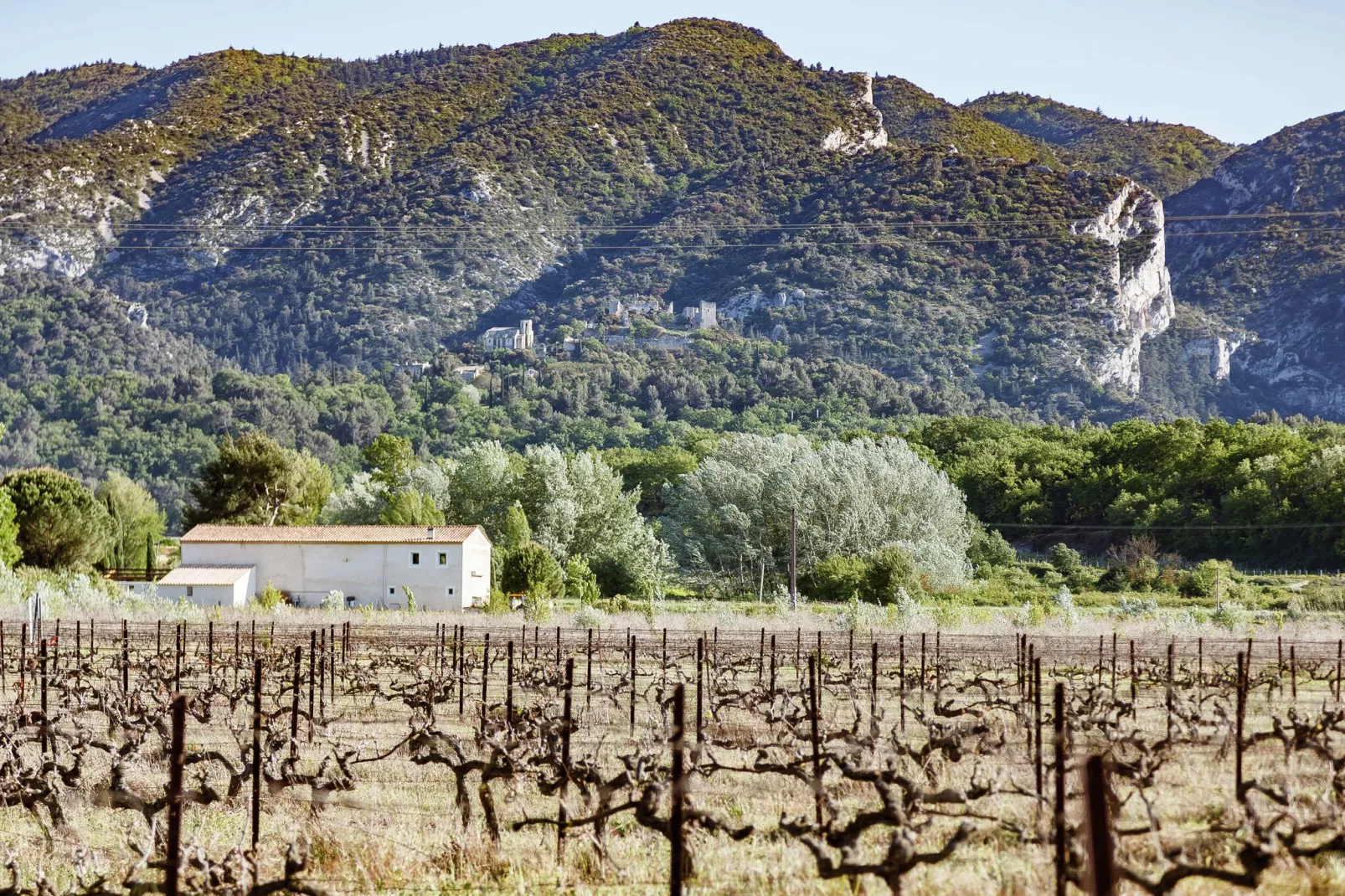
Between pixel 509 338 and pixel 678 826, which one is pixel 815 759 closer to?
pixel 678 826

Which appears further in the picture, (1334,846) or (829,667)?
(829,667)

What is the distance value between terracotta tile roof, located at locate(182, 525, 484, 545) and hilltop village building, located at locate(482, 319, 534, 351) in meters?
108

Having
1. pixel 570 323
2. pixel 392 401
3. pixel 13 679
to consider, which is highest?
pixel 570 323

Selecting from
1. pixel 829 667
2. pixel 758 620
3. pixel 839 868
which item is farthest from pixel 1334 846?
pixel 758 620

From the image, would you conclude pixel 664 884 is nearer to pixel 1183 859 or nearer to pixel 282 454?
pixel 1183 859

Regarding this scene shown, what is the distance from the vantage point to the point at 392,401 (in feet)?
432

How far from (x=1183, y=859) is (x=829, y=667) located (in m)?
15.8

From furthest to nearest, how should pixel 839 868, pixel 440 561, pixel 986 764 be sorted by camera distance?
1. pixel 440 561
2. pixel 986 764
3. pixel 839 868

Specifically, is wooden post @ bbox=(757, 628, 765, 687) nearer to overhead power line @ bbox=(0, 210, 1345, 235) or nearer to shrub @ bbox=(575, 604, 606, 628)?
shrub @ bbox=(575, 604, 606, 628)

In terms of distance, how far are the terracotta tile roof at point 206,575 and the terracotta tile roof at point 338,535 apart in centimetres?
115

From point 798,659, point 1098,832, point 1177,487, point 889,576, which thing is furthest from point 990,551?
point 1098,832

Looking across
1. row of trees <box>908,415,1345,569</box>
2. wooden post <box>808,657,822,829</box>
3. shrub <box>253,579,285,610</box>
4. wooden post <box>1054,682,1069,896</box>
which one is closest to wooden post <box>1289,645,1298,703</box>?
wooden post <box>808,657,822,829</box>

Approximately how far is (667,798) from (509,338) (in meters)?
148

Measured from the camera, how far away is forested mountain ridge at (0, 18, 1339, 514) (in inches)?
4865
